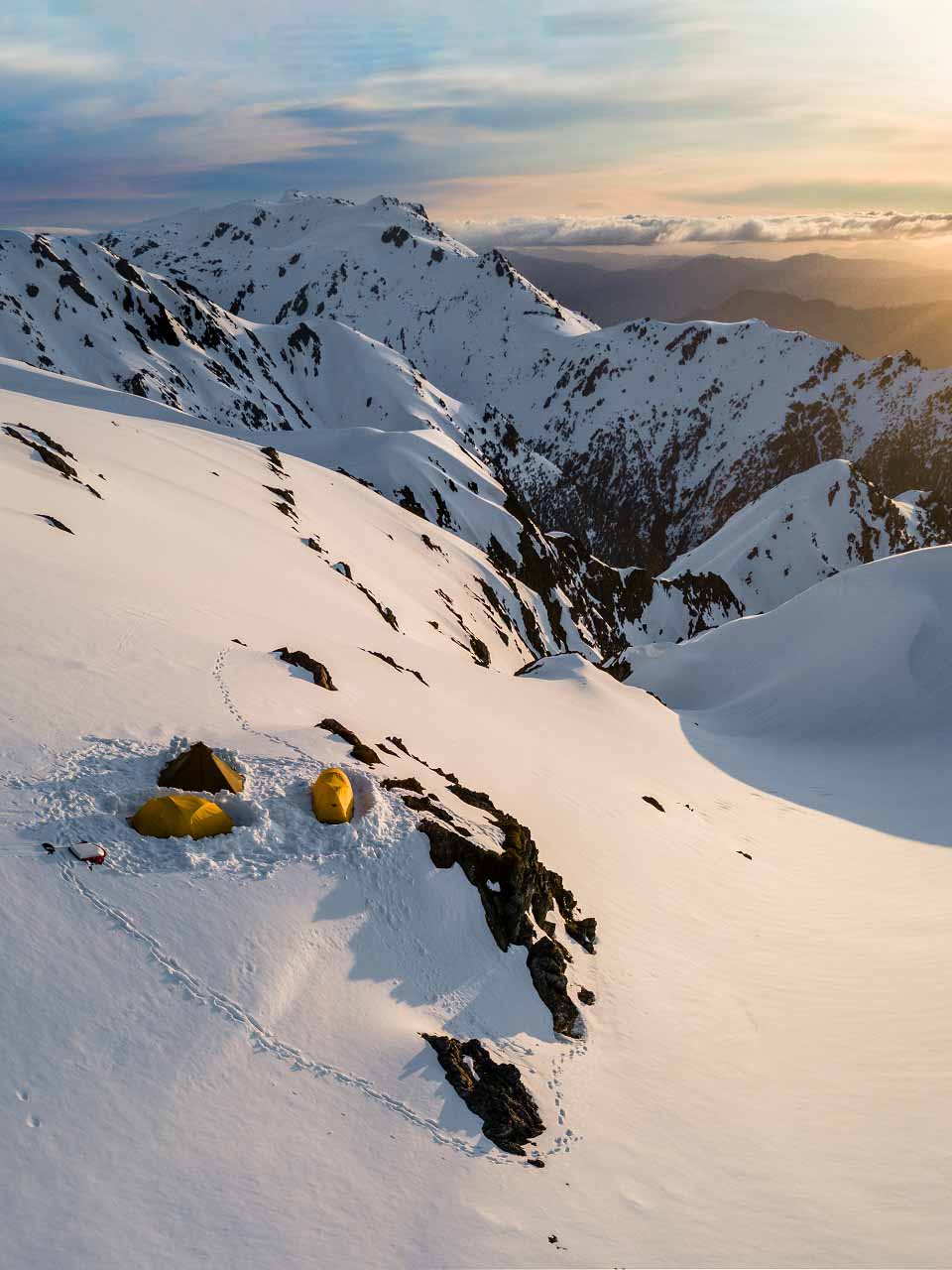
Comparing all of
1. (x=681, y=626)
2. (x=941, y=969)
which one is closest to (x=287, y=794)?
(x=941, y=969)

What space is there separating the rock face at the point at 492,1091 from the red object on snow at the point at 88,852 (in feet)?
16.8

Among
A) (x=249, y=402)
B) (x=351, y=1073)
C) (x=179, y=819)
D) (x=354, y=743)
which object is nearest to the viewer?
(x=351, y=1073)

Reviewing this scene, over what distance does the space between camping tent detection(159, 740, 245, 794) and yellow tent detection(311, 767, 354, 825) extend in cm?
131

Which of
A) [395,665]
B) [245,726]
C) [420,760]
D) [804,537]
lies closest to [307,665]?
[420,760]

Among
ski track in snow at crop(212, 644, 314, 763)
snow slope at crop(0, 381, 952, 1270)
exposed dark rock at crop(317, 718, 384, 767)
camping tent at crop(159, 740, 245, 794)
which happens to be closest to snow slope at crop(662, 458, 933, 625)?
snow slope at crop(0, 381, 952, 1270)

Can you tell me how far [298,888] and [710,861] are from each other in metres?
14.1

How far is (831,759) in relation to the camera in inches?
1535

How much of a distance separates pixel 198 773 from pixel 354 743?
12.7ft

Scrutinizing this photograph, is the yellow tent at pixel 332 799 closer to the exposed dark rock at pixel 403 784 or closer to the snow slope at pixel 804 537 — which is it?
A: the exposed dark rock at pixel 403 784

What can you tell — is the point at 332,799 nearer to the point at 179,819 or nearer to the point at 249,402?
the point at 179,819

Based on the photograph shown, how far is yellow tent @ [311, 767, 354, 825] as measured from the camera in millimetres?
13625

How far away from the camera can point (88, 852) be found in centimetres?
1112

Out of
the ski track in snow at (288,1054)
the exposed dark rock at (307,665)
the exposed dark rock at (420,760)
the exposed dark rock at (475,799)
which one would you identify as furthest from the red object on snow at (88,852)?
the exposed dark rock at (307,665)

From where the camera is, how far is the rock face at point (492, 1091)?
33.4 ft
